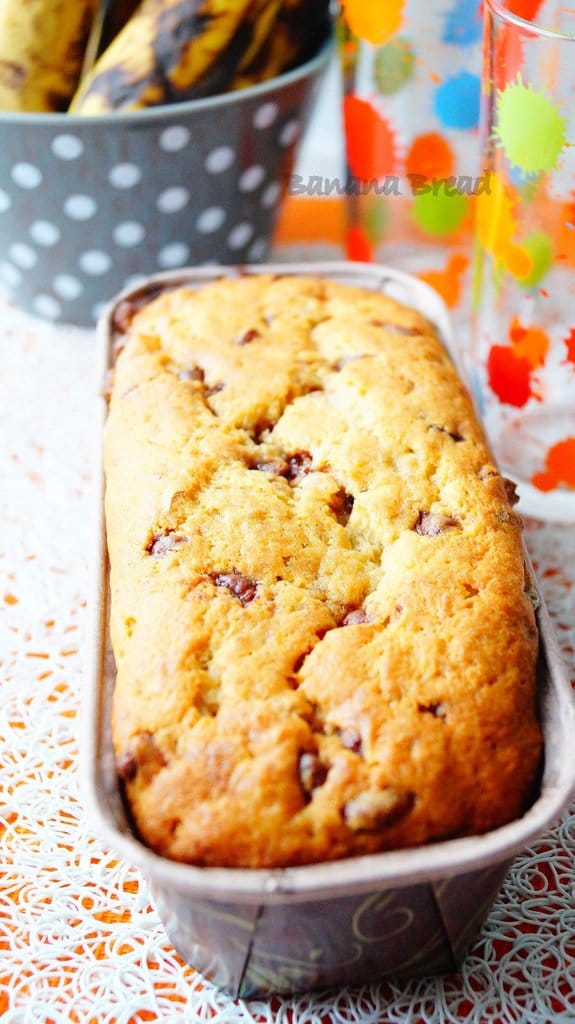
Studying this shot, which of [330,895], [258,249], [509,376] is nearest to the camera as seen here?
[330,895]

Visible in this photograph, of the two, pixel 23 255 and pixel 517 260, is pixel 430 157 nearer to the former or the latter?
pixel 517 260

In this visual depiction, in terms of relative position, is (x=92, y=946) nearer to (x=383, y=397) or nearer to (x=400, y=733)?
(x=400, y=733)

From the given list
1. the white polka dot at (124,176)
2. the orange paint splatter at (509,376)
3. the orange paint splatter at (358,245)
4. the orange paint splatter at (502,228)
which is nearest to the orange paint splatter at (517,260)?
the orange paint splatter at (502,228)

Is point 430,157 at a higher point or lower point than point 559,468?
higher

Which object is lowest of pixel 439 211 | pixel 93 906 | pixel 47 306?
pixel 93 906

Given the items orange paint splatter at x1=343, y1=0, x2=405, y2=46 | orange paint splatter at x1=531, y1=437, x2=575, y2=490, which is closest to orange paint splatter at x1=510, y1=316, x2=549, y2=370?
orange paint splatter at x1=531, y1=437, x2=575, y2=490

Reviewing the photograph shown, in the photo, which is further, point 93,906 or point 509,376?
point 509,376

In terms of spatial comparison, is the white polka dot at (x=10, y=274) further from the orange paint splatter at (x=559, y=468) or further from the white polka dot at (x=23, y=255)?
the orange paint splatter at (x=559, y=468)

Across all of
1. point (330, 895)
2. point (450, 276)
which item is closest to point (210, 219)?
point (450, 276)
